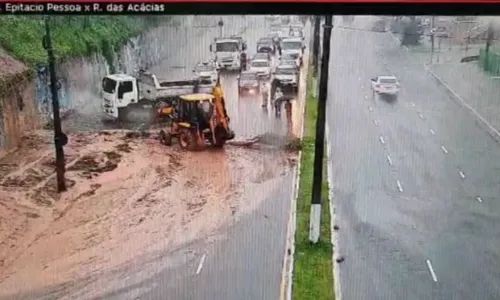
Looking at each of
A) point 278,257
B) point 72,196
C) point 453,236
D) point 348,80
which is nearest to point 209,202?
point 278,257

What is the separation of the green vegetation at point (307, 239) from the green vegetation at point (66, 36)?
737 millimetres

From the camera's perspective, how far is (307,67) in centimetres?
250

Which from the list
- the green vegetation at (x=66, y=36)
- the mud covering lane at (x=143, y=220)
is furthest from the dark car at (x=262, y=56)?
the green vegetation at (x=66, y=36)

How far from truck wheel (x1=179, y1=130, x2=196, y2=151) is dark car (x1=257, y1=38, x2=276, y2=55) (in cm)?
41

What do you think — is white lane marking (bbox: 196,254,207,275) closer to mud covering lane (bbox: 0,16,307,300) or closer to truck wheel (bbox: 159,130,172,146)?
mud covering lane (bbox: 0,16,307,300)

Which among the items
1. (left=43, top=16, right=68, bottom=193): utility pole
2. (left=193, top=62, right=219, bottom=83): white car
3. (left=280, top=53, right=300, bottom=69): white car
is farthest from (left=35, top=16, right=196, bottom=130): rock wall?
(left=280, top=53, right=300, bottom=69): white car

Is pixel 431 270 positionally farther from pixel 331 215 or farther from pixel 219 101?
pixel 219 101

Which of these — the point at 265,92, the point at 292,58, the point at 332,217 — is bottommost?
the point at 332,217

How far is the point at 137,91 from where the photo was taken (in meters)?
2.44

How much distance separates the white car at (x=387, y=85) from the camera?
2.45 meters

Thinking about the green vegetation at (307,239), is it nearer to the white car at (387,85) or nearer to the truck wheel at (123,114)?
the white car at (387,85)

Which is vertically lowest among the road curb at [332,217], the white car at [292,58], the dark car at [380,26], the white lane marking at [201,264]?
the white lane marking at [201,264]

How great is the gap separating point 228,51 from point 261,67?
0.66 feet

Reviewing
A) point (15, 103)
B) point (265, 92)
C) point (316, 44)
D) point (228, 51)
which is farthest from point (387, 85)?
point (15, 103)
